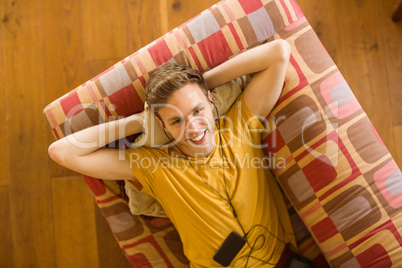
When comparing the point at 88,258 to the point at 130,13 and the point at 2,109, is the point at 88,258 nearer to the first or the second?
the point at 2,109

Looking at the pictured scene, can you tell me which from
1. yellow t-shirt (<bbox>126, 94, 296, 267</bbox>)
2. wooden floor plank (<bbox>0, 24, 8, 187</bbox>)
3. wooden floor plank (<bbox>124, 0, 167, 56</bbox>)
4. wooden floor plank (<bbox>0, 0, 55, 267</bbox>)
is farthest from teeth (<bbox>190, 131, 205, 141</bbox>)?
wooden floor plank (<bbox>0, 24, 8, 187</bbox>)

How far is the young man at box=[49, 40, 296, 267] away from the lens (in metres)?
1.25

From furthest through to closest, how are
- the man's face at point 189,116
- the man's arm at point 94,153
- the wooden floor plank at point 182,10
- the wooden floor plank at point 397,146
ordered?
the wooden floor plank at point 182,10, the wooden floor plank at point 397,146, the man's arm at point 94,153, the man's face at point 189,116

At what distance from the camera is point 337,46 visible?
1.71 meters

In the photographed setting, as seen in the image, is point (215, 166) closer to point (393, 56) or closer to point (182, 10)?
point (182, 10)

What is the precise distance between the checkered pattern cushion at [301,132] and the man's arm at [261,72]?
0.23ft

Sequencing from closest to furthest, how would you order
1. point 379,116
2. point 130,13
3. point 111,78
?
point 111,78 → point 379,116 → point 130,13

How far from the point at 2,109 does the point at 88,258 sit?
3.14 feet

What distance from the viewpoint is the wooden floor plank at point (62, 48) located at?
1.84 metres

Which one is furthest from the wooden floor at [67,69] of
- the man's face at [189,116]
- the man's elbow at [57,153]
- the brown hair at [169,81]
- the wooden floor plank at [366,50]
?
the man's face at [189,116]

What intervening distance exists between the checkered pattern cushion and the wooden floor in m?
0.43

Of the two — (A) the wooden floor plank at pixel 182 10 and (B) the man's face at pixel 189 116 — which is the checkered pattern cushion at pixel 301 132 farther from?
(A) the wooden floor plank at pixel 182 10

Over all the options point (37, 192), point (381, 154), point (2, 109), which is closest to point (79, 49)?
point (2, 109)

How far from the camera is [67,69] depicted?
6.05 ft
